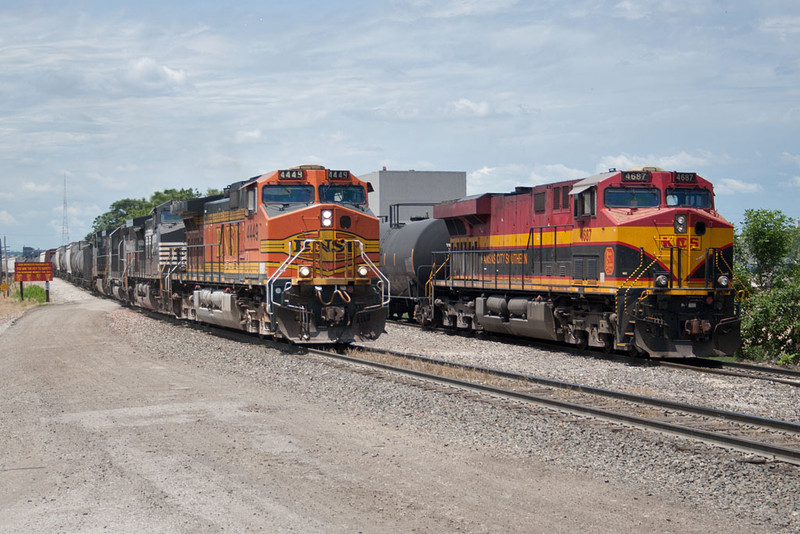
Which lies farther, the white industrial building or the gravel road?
the white industrial building

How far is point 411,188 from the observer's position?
62531 millimetres

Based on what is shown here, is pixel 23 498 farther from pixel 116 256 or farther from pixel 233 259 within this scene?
pixel 116 256

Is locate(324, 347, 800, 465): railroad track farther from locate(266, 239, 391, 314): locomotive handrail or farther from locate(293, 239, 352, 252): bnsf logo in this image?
locate(293, 239, 352, 252): bnsf logo

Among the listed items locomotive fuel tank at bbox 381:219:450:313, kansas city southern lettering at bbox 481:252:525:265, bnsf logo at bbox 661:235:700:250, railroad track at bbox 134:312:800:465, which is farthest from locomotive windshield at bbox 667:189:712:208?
locomotive fuel tank at bbox 381:219:450:313

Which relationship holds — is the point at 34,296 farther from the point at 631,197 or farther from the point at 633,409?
the point at 633,409

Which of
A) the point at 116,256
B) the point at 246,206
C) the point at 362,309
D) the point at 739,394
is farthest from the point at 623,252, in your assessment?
the point at 116,256

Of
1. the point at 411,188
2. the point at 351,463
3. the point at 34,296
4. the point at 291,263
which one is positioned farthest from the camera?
the point at 411,188

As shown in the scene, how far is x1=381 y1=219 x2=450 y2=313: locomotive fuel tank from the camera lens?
76.4 feet

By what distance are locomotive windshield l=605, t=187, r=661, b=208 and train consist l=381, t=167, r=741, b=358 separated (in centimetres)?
2

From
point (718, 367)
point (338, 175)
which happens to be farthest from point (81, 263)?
point (718, 367)

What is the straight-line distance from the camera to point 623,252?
15109 millimetres

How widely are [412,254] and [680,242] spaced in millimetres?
9433

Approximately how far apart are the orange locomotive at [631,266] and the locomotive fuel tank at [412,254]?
16.8 ft

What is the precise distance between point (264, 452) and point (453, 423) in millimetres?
2399
